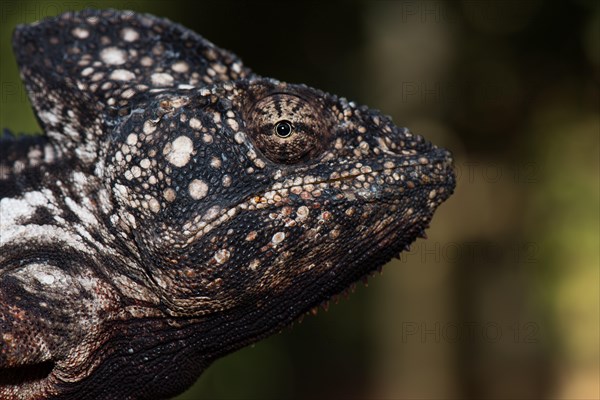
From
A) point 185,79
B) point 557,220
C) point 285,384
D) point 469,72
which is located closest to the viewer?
point 185,79

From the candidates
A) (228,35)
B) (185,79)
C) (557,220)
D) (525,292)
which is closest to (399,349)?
(525,292)

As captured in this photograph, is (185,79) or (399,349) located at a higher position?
(185,79)

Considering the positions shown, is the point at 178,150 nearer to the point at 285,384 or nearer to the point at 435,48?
the point at 435,48

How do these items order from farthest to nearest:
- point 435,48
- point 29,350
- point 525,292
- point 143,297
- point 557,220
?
point 557,220 < point 525,292 < point 435,48 < point 143,297 < point 29,350

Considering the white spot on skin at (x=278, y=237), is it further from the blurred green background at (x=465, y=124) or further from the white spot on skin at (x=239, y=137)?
the blurred green background at (x=465, y=124)

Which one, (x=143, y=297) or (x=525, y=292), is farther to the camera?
(x=525, y=292)

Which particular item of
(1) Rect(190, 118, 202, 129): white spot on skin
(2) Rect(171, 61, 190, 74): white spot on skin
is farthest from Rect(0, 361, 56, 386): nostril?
(2) Rect(171, 61, 190, 74): white spot on skin

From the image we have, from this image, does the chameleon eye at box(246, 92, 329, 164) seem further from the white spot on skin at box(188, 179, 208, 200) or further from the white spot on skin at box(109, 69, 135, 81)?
the white spot on skin at box(109, 69, 135, 81)

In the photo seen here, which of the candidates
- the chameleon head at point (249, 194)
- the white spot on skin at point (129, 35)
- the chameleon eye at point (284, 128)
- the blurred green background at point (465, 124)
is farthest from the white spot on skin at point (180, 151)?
the blurred green background at point (465, 124)

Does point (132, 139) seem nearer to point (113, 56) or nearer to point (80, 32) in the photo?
point (113, 56)
